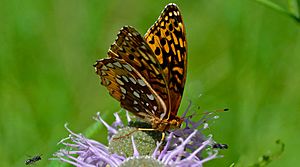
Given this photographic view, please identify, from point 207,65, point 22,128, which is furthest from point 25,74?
point 207,65

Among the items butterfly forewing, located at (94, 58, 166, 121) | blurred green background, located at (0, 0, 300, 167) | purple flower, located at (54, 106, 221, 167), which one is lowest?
purple flower, located at (54, 106, 221, 167)

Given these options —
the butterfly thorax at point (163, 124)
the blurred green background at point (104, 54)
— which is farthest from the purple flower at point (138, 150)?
the blurred green background at point (104, 54)

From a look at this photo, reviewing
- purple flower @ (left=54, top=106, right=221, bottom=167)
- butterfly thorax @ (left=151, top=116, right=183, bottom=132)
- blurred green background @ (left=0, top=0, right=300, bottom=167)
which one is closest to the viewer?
purple flower @ (left=54, top=106, right=221, bottom=167)

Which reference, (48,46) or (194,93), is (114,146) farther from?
(48,46)

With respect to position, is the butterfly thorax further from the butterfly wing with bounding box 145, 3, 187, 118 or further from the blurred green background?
the blurred green background

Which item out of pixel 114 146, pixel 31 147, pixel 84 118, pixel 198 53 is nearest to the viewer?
pixel 114 146

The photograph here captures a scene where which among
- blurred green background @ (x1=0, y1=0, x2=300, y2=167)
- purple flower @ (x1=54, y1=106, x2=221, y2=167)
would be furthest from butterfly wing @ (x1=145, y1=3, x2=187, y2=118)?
blurred green background @ (x1=0, y1=0, x2=300, y2=167)

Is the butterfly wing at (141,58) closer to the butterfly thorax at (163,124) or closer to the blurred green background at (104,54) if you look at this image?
the butterfly thorax at (163,124)

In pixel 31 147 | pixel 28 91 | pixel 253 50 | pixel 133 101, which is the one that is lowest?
pixel 133 101
